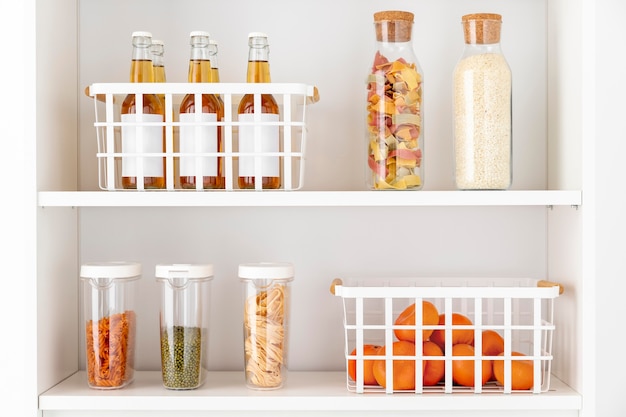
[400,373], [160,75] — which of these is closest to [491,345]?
[400,373]

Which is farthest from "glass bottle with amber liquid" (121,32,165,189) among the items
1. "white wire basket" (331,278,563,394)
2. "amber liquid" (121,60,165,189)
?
"white wire basket" (331,278,563,394)

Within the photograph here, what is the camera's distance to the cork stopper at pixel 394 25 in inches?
50.8

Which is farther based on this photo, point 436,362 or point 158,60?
point 158,60

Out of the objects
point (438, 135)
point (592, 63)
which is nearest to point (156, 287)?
point (438, 135)

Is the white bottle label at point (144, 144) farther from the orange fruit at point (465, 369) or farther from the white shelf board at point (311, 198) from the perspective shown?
the orange fruit at point (465, 369)

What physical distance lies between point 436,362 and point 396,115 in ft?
1.35

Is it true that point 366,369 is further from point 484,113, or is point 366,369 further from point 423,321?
point 484,113

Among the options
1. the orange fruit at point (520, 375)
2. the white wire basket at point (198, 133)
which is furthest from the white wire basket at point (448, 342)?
the white wire basket at point (198, 133)

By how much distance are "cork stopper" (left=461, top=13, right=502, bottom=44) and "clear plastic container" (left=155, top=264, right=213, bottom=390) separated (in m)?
0.59

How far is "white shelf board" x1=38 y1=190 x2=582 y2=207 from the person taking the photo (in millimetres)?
1214

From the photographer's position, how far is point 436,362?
4.09 feet

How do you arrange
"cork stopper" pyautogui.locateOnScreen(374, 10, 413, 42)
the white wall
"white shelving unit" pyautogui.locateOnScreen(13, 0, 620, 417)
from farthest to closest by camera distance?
"white shelving unit" pyautogui.locateOnScreen(13, 0, 620, 417), "cork stopper" pyautogui.locateOnScreen(374, 10, 413, 42), the white wall

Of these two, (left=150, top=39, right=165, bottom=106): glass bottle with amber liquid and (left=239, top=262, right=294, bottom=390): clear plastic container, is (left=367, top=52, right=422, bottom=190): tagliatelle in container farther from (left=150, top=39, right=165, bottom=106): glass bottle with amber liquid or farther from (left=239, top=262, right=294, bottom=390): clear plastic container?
(left=150, top=39, right=165, bottom=106): glass bottle with amber liquid
